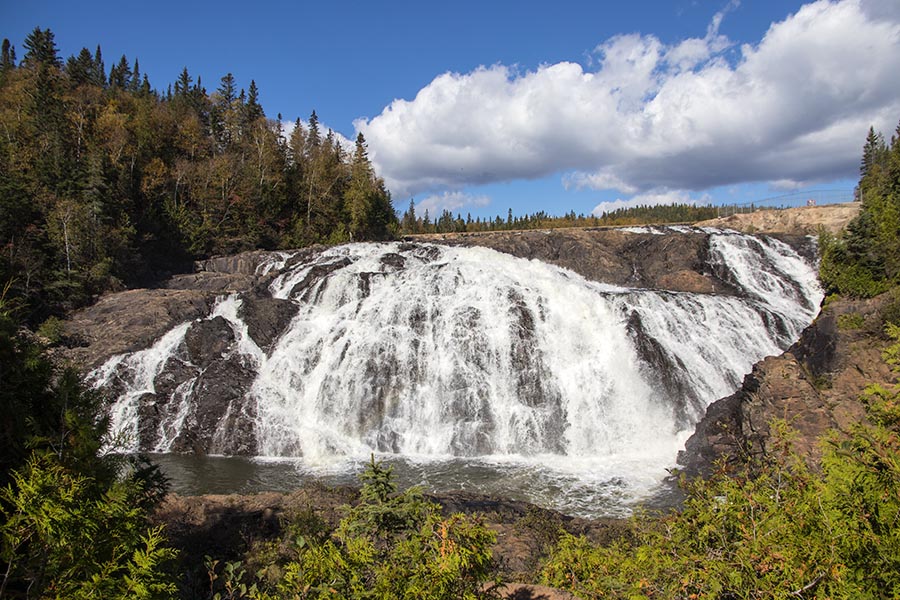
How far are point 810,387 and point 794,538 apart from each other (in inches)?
567

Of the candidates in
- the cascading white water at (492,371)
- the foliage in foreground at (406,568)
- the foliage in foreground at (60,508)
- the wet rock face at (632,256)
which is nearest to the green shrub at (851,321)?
the cascading white water at (492,371)

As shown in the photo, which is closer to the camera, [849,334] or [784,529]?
[784,529]

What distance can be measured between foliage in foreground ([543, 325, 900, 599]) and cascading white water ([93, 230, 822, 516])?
13.3 meters

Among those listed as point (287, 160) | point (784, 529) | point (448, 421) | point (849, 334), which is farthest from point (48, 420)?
point (287, 160)

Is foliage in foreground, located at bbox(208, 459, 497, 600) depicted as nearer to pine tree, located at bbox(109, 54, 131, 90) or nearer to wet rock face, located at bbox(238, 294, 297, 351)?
wet rock face, located at bbox(238, 294, 297, 351)

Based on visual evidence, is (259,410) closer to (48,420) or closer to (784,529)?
(48,420)

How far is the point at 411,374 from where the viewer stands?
22375 millimetres

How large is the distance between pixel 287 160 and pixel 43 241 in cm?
3394

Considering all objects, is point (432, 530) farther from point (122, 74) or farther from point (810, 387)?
point (122, 74)

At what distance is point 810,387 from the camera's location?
15102mm

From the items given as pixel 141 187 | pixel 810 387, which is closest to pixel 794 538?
pixel 810 387

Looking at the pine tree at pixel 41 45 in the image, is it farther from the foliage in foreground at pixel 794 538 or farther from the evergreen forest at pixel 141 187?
the foliage in foreground at pixel 794 538

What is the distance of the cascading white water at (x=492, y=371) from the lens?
798 inches

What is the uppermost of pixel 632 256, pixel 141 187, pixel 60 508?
pixel 141 187
